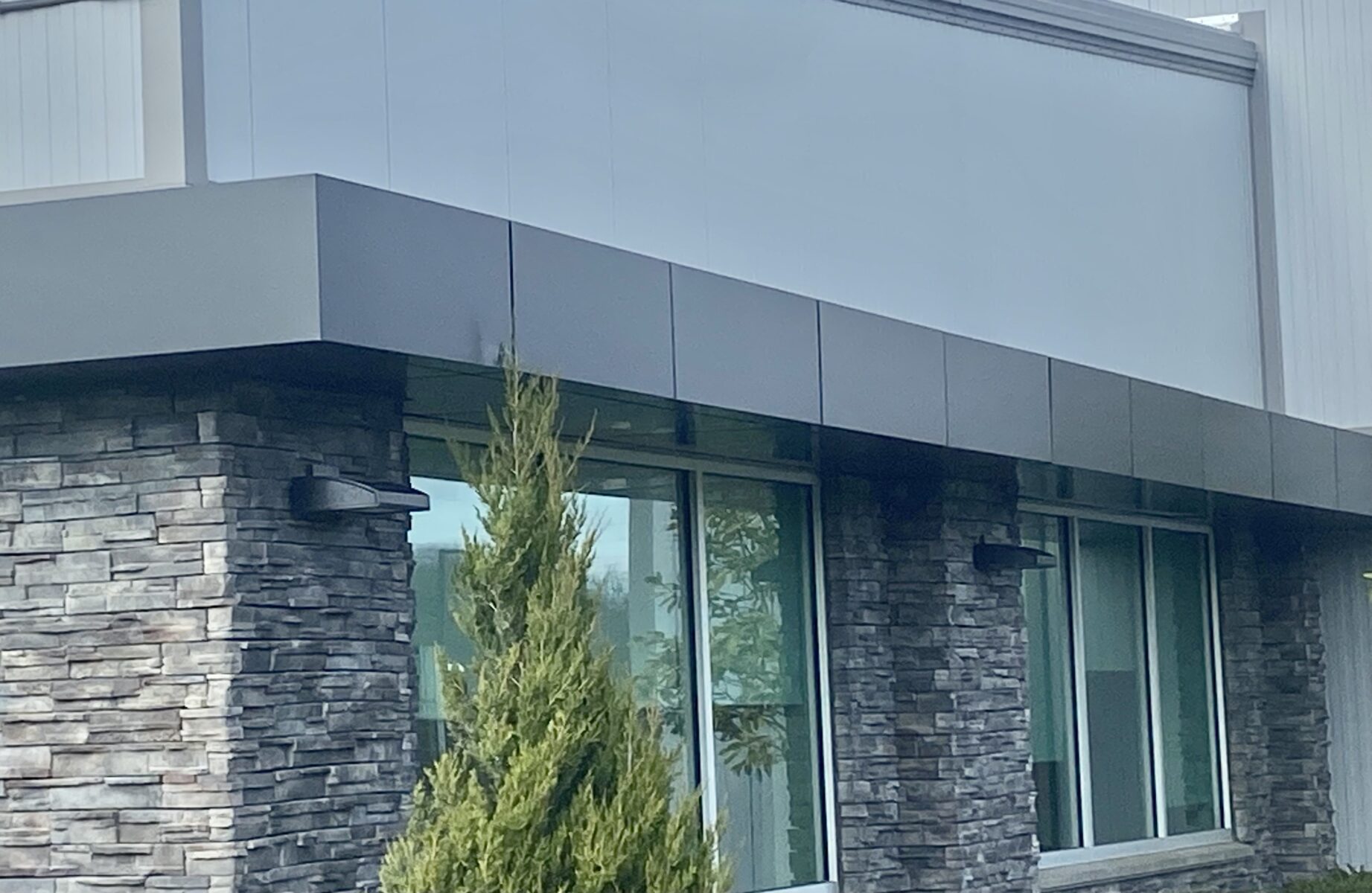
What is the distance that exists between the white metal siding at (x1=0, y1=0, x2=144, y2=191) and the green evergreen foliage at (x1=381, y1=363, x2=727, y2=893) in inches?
92.2

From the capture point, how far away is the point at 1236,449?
15750 millimetres

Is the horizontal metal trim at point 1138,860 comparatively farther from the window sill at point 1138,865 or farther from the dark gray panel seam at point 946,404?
the dark gray panel seam at point 946,404

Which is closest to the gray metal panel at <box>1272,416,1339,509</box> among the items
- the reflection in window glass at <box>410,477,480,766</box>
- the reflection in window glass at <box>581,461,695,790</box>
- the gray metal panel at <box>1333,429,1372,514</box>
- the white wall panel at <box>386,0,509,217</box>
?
the gray metal panel at <box>1333,429,1372,514</box>

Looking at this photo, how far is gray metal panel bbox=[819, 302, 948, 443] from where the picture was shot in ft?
37.4

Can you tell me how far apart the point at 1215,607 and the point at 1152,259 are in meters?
3.90

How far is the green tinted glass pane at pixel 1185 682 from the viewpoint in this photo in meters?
18.0

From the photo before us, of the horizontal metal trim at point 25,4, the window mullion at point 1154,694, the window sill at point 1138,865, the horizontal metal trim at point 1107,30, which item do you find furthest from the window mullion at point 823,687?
the horizontal metal trim at point 25,4

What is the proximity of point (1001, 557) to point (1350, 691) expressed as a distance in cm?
656

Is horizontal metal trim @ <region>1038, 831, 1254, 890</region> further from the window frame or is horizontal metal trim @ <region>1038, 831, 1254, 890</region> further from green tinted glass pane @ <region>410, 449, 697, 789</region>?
green tinted glass pane @ <region>410, 449, 697, 789</region>

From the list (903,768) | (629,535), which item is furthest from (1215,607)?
(629,535)

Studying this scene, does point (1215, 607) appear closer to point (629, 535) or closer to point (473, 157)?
point (629, 535)

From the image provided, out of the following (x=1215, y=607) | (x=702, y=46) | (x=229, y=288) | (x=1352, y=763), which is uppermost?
(x=702, y=46)

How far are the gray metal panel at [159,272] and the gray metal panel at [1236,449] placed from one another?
8933mm

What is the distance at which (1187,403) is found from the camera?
1514cm
